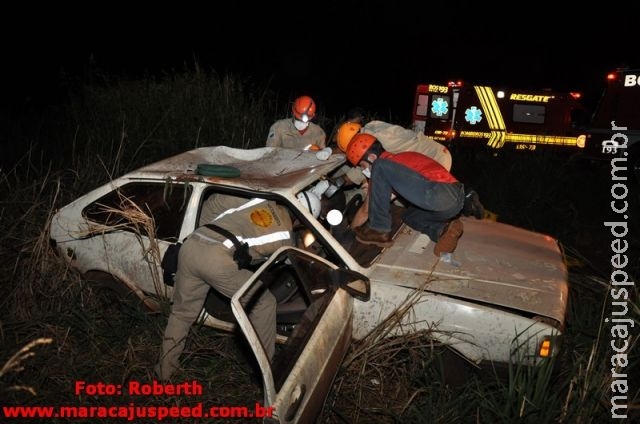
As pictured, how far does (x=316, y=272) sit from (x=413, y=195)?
1083mm

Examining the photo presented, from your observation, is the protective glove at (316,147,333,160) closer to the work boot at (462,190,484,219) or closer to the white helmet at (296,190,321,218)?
the white helmet at (296,190,321,218)

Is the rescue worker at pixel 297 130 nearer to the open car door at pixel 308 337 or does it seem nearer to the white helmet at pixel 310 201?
the white helmet at pixel 310 201

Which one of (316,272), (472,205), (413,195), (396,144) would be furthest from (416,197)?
(316,272)

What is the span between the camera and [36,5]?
2203cm

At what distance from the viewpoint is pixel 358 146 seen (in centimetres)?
396

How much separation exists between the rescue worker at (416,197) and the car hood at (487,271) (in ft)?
0.37

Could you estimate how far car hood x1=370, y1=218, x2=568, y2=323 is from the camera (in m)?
3.05

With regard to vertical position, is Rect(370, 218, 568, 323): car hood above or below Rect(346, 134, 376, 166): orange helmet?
below

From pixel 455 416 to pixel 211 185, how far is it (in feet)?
6.86

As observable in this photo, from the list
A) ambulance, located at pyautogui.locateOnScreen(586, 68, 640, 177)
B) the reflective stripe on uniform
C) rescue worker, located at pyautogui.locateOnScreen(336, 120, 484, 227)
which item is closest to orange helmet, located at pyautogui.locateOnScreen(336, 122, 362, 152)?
rescue worker, located at pyautogui.locateOnScreen(336, 120, 484, 227)

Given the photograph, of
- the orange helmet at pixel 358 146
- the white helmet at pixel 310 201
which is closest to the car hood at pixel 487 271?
the white helmet at pixel 310 201

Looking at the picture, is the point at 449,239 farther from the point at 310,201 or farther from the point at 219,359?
the point at 219,359

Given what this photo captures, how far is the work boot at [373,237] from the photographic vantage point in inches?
139

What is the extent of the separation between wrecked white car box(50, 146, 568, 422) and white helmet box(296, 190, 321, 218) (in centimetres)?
10
